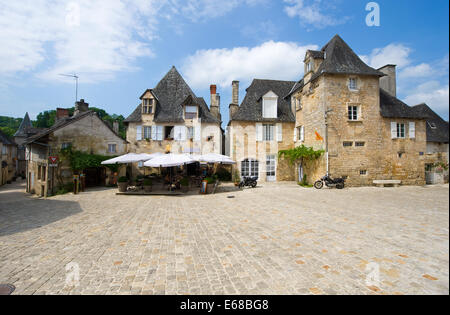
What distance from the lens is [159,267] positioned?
363cm

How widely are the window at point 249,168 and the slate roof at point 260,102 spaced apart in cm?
387

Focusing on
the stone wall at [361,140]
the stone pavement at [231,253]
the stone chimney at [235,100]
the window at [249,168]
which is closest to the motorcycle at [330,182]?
the stone wall at [361,140]

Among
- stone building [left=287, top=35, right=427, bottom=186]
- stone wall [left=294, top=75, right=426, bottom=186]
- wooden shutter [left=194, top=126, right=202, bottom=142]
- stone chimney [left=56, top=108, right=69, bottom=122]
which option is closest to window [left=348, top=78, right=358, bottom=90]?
stone building [left=287, top=35, right=427, bottom=186]

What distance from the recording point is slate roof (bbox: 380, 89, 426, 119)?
52.8 ft

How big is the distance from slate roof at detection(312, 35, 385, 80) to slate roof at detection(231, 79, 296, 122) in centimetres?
442

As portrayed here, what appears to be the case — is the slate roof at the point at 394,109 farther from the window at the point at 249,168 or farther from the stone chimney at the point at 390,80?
the window at the point at 249,168

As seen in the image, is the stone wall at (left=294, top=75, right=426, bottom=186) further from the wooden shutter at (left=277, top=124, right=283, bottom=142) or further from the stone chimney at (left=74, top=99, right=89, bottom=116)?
the stone chimney at (left=74, top=99, right=89, bottom=116)

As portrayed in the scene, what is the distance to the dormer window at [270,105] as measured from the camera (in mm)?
19359

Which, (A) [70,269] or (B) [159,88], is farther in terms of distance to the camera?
(B) [159,88]

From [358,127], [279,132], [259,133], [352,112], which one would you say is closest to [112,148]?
[259,133]

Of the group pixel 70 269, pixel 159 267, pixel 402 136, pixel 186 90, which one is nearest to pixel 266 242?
pixel 159 267

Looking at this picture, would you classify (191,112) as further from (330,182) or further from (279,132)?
(330,182)
